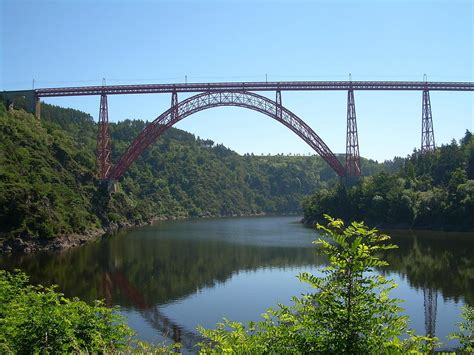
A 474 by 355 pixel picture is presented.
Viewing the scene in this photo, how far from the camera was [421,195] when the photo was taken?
41.7 m

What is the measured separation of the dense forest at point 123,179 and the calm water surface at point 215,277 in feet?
15.9

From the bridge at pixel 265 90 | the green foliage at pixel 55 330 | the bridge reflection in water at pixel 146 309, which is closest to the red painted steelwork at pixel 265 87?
the bridge at pixel 265 90

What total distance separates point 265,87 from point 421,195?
16773mm

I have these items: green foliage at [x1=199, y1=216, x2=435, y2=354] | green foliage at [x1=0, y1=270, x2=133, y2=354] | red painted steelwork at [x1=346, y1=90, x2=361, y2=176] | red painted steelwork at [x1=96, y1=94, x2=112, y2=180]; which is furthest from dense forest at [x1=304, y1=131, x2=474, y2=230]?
green foliage at [x1=199, y1=216, x2=435, y2=354]

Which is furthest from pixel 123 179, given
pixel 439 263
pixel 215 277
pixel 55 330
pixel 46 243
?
pixel 55 330

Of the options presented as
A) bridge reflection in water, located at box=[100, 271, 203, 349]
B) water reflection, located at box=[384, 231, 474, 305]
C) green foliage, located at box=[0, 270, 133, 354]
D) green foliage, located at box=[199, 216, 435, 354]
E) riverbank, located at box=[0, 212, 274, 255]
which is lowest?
bridge reflection in water, located at box=[100, 271, 203, 349]

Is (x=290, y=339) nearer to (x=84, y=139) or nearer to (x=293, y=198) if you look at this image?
(x=84, y=139)

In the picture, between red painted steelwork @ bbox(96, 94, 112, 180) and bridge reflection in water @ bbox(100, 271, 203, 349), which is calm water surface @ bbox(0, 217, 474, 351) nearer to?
bridge reflection in water @ bbox(100, 271, 203, 349)

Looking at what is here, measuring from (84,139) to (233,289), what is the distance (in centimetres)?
6563

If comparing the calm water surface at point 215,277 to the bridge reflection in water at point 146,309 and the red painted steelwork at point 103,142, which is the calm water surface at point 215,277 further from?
the red painted steelwork at point 103,142

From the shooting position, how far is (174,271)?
77.1 feet

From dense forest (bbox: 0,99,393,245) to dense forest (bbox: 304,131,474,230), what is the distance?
24.4 meters

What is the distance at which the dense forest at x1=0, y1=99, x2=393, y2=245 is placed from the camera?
33.2 metres

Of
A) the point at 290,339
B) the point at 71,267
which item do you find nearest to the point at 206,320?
the point at 290,339
